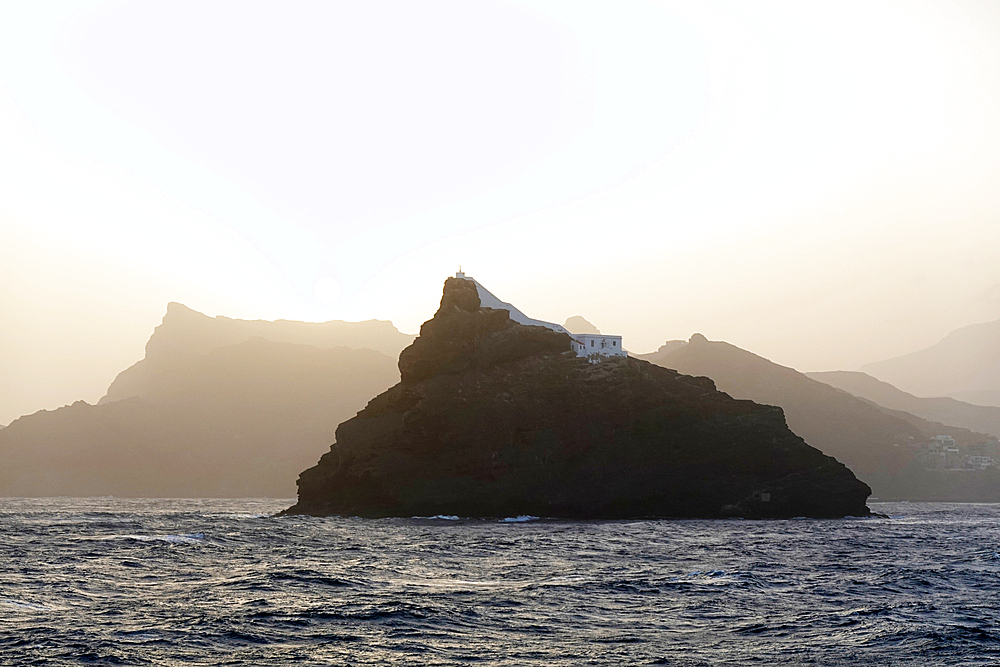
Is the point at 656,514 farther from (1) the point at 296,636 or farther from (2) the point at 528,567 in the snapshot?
(1) the point at 296,636

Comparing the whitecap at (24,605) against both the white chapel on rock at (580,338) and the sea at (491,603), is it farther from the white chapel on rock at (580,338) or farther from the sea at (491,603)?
the white chapel on rock at (580,338)

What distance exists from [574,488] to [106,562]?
8432cm

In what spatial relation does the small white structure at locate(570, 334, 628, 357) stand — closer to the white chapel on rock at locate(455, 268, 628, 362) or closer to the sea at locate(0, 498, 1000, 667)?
the white chapel on rock at locate(455, 268, 628, 362)

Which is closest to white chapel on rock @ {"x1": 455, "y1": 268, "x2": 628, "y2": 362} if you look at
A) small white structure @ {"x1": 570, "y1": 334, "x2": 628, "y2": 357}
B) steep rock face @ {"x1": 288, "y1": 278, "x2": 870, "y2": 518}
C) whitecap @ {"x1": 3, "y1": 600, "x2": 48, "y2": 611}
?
small white structure @ {"x1": 570, "y1": 334, "x2": 628, "y2": 357}

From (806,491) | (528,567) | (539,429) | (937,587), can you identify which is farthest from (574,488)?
(937,587)

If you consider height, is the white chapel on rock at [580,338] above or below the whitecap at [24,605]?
above

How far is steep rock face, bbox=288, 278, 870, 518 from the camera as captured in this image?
130 m

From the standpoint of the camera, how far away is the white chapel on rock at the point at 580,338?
155 metres

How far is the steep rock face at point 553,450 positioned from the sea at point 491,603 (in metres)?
56.4

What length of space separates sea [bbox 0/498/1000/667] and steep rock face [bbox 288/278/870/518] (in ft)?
185

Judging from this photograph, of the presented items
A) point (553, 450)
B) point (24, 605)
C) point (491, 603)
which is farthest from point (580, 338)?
point (24, 605)

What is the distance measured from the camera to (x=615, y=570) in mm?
53375

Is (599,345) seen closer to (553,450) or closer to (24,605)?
(553,450)

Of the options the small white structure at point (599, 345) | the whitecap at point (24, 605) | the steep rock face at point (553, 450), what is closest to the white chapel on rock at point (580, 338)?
the small white structure at point (599, 345)
